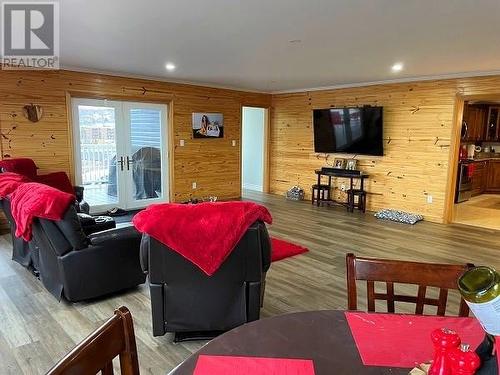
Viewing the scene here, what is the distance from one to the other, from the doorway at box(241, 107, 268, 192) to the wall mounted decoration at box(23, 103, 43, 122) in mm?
4462

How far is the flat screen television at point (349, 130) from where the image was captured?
21.6ft

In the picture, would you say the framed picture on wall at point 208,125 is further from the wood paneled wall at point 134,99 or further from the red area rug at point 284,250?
the red area rug at point 284,250

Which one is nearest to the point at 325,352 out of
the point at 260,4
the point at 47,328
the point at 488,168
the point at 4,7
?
the point at 47,328

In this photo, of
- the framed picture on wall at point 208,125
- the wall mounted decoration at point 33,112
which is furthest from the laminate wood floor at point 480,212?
the wall mounted decoration at point 33,112

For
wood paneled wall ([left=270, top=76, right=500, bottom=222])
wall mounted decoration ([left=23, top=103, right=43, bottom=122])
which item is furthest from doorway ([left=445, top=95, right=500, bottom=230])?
wall mounted decoration ([left=23, top=103, right=43, bottom=122])

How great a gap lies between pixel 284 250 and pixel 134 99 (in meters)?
3.86

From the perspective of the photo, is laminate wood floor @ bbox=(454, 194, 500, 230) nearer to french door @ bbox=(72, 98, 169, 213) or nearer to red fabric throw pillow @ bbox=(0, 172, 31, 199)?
french door @ bbox=(72, 98, 169, 213)

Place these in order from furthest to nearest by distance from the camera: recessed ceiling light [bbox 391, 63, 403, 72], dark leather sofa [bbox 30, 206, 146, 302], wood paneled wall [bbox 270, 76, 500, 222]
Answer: wood paneled wall [bbox 270, 76, 500, 222] < recessed ceiling light [bbox 391, 63, 403, 72] < dark leather sofa [bbox 30, 206, 146, 302]

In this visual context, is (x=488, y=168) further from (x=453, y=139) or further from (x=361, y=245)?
(x=361, y=245)

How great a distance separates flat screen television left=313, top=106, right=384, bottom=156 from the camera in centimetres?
659

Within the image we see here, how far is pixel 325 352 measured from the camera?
1.05m

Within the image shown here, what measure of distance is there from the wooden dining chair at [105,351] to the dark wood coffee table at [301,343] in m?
0.15

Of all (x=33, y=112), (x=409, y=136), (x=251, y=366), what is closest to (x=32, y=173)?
(x=33, y=112)

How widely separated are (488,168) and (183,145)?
7.32 meters
